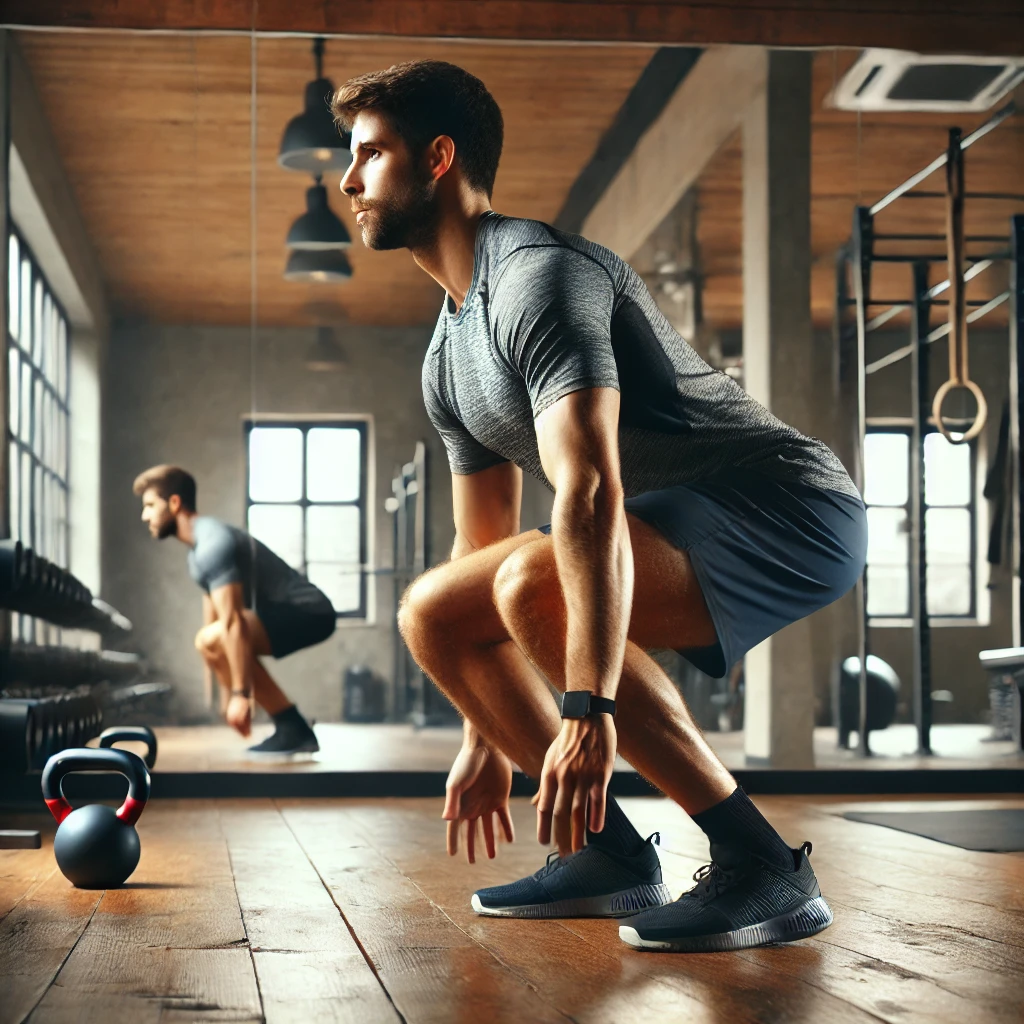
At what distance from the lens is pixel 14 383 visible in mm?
3984

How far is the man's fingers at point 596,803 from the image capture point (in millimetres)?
1510

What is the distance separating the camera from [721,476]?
188cm

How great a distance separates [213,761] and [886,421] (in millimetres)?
2318

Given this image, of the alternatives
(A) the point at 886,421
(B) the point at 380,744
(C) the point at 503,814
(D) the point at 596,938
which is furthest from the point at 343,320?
(D) the point at 596,938

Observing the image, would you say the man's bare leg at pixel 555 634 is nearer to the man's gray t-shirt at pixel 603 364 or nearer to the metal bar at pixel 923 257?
the man's gray t-shirt at pixel 603 364

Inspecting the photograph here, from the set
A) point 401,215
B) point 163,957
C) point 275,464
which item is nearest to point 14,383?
point 275,464

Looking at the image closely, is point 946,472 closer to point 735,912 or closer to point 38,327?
point 38,327

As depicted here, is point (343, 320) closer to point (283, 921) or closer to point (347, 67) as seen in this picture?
point (347, 67)

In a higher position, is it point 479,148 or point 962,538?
point 479,148

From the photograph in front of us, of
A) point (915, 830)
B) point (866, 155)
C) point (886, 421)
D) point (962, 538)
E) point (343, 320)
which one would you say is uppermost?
point (866, 155)

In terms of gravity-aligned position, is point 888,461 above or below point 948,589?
above

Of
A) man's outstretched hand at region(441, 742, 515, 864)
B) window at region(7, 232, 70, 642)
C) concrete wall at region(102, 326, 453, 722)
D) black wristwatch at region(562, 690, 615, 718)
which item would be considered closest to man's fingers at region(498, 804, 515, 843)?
man's outstretched hand at region(441, 742, 515, 864)

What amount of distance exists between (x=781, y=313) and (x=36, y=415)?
228cm

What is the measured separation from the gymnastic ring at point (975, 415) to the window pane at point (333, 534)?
1809 mm
